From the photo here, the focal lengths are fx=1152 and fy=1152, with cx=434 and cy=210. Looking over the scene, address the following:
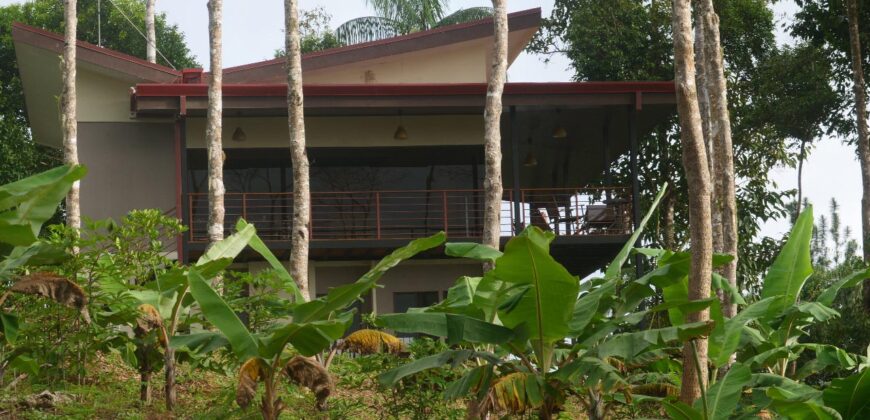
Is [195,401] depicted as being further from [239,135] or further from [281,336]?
[239,135]

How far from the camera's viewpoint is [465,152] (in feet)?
66.8

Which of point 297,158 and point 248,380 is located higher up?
point 297,158

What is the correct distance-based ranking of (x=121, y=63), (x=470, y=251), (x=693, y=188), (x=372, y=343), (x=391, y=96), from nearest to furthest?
(x=470, y=251)
(x=693, y=188)
(x=372, y=343)
(x=391, y=96)
(x=121, y=63)

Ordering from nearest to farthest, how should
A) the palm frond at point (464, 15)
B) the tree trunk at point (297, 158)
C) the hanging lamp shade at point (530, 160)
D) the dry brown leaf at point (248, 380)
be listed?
the dry brown leaf at point (248, 380), the tree trunk at point (297, 158), the hanging lamp shade at point (530, 160), the palm frond at point (464, 15)

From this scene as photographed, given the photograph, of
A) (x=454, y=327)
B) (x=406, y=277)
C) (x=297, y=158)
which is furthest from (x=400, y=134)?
(x=454, y=327)

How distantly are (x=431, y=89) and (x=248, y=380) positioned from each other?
10441 mm

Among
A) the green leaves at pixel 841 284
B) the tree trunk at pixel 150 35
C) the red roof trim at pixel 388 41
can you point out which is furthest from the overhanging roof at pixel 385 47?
the green leaves at pixel 841 284

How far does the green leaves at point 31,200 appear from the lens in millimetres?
8117

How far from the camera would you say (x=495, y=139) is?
14156 mm

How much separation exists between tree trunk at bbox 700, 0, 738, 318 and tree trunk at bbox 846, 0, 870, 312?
19.3ft

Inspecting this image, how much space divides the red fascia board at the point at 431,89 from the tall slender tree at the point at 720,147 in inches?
127

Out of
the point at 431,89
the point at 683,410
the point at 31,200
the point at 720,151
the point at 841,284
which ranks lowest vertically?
the point at 683,410

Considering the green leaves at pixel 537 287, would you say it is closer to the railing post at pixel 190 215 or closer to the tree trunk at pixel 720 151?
the tree trunk at pixel 720 151

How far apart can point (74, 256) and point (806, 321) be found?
6.46 metres
